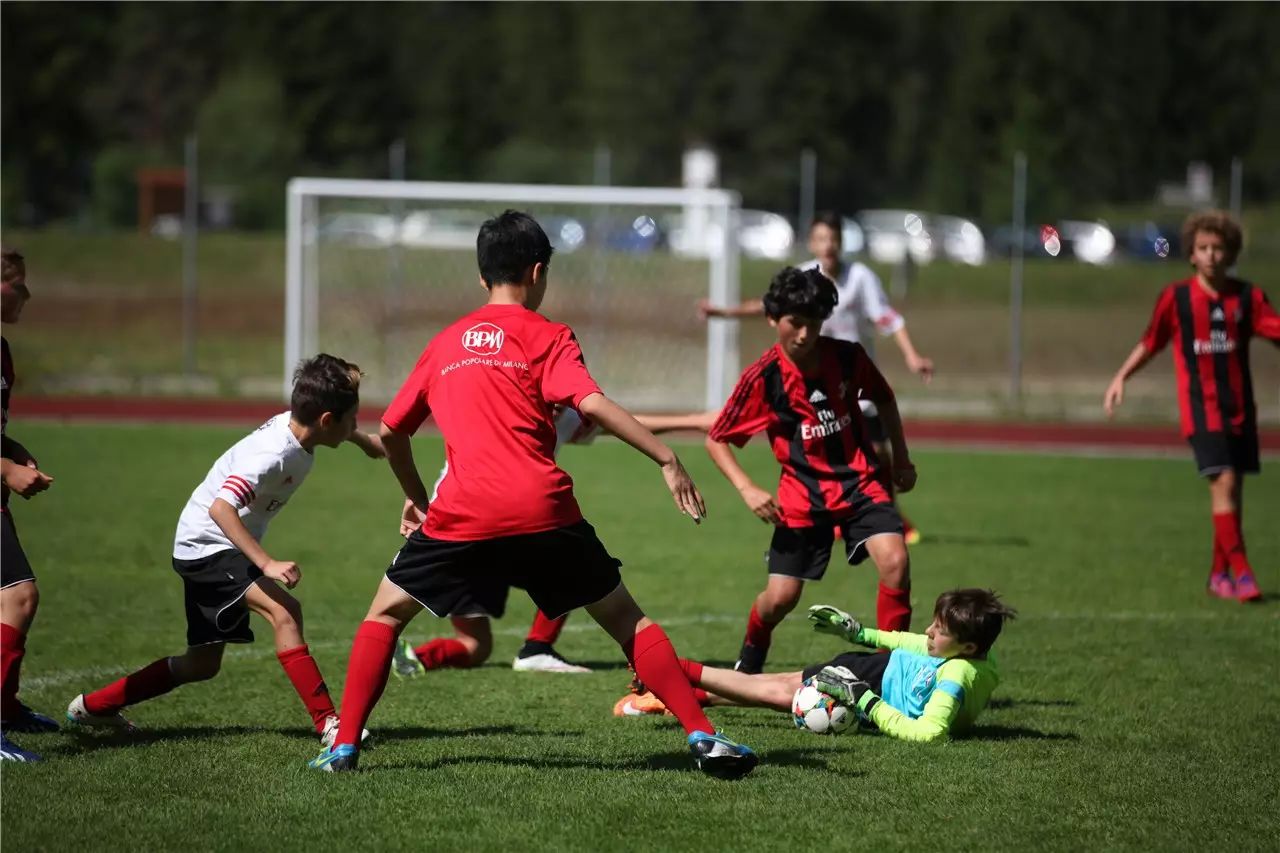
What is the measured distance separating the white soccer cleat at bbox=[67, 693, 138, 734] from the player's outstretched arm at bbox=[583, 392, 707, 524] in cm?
226

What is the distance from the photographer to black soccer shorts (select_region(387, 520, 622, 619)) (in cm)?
493

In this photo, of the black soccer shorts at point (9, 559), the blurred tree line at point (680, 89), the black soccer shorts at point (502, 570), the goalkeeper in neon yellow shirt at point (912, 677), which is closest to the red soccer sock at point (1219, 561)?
the goalkeeper in neon yellow shirt at point (912, 677)

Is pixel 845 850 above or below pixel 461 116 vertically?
below

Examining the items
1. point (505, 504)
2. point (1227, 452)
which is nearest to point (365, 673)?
point (505, 504)

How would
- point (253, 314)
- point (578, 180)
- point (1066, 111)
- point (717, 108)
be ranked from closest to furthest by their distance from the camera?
1. point (253, 314)
2. point (578, 180)
3. point (1066, 111)
4. point (717, 108)

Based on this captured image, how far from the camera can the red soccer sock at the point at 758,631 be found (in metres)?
6.47

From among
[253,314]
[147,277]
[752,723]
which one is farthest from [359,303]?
[752,723]

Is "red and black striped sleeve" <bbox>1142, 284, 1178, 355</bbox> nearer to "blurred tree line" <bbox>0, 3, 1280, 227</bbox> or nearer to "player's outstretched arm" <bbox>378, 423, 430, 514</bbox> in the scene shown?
"player's outstretched arm" <bbox>378, 423, 430, 514</bbox>

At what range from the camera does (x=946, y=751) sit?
18.2ft

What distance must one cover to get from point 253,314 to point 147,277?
99.5 inches

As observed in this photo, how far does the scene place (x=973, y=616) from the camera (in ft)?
18.7

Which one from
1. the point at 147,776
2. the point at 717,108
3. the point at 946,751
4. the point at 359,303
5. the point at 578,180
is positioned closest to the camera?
the point at 147,776

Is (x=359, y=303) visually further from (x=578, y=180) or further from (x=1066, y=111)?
(x=1066, y=111)

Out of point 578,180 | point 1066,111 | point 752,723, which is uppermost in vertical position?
point 1066,111
